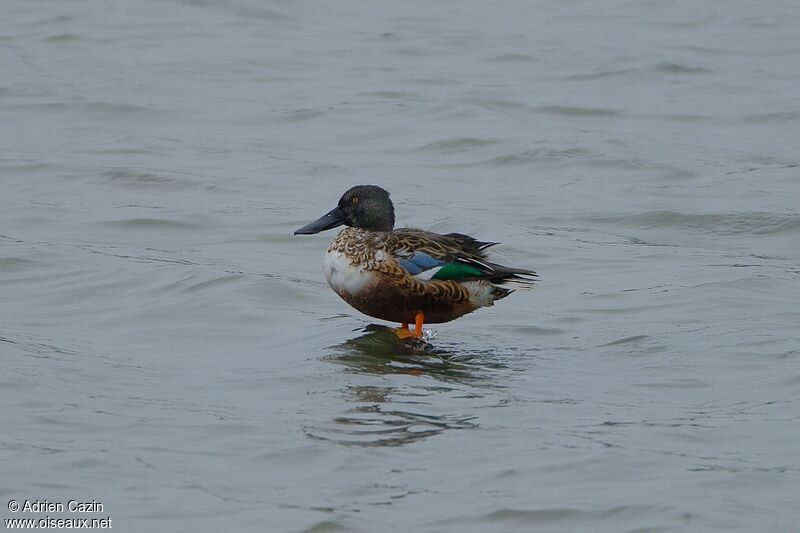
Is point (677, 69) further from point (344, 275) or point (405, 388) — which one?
point (405, 388)

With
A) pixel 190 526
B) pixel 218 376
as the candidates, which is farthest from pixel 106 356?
pixel 190 526

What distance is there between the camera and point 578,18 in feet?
70.5

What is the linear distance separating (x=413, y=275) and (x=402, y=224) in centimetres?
384

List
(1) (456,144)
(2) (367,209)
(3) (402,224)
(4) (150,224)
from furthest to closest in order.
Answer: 1. (1) (456,144)
2. (3) (402,224)
3. (4) (150,224)
4. (2) (367,209)

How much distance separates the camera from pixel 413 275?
28.2 feet

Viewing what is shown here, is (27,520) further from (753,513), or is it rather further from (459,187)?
(459,187)

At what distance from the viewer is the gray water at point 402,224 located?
621 centimetres

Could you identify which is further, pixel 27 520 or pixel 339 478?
pixel 339 478

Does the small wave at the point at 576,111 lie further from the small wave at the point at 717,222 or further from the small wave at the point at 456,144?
the small wave at the point at 717,222

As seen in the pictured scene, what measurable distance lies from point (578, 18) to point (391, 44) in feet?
10.4

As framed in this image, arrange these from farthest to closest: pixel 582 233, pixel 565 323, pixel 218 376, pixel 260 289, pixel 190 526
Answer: pixel 582 233 < pixel 260 289 < pixel 565 323 < pixel 218 376 < pixel 190 526

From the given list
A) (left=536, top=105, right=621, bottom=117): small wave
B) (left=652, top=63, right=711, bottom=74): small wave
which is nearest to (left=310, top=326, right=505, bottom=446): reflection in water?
(left=536, top=105, right=621, bottom=117): small wave

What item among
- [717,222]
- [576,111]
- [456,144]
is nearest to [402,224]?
[717,222]

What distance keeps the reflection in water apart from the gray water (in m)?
0.03
